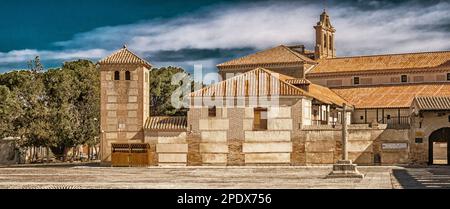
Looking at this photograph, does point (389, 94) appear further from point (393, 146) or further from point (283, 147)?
point (283, 147)

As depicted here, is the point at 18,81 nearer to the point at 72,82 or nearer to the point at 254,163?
the point at 72,82

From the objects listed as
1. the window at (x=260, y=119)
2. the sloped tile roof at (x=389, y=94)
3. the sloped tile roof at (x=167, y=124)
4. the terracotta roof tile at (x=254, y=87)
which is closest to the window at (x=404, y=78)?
the sloped tile roof at (x=389, y=94)

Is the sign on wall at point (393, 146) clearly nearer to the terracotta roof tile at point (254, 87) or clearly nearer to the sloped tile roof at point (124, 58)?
the terracotta roof tile at point (254, 87)

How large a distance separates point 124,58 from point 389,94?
780 inches

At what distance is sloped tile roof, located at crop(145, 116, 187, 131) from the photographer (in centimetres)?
3966

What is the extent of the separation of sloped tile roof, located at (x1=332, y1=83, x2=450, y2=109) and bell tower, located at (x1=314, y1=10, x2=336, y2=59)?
11.5 meters

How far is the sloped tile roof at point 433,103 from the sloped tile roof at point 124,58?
15530 mm

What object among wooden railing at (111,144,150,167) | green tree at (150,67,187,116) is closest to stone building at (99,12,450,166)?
wooden railing at (111,144,150,167)

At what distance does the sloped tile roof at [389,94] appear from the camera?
47875mm

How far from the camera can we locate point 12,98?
1933 inches

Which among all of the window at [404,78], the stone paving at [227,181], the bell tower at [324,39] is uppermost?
the bell tower at [324,39]

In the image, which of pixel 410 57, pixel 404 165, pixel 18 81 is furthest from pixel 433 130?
pixel 18 81

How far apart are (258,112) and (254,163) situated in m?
2.87
